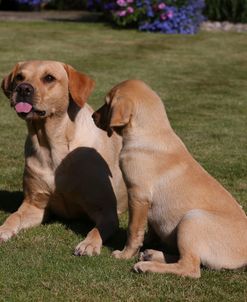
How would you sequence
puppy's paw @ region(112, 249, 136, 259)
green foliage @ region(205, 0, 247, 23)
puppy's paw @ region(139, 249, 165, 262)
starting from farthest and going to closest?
green foliage @ region(205, 0, 247, 23), puppy's paw @ region(112, 249, 136, 259), puppy's paw @ region(139, 249, 165, 262)

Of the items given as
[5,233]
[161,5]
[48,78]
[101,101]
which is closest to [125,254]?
[5,233]

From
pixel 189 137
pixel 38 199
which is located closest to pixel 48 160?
pixel 38 199

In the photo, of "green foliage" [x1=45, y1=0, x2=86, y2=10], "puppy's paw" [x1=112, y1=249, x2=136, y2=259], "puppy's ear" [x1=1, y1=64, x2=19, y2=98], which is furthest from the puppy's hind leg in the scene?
"green foliage" [x1=45, y1=0, x2=86, y2=10]

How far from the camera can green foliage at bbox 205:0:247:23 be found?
72.9 ft

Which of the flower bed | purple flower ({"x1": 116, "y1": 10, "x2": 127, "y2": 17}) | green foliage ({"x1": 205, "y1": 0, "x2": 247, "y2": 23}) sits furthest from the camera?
green foliage ({"x1": 205, "y1": 0, "x2": 247, "y2": 23})

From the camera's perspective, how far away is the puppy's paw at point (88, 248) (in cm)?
531

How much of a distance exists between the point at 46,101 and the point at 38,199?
870 millimetres

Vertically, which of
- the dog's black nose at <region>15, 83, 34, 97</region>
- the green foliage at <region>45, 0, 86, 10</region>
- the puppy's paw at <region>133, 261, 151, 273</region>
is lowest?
the green foliage at <region>45, 0, 86, 10</region>

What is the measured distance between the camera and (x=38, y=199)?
617 cm

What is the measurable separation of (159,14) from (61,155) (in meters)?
15.1

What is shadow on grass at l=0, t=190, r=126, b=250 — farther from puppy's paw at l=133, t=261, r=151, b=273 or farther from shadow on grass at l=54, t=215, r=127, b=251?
puppy's paw at l=133, t=261, r=151, b=273

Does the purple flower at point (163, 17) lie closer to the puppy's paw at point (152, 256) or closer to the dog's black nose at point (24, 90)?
the dog's black nose at point (24, 90)

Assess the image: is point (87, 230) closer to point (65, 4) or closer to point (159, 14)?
point (159, 14)

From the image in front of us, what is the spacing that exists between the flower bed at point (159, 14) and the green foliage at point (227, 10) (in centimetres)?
112
